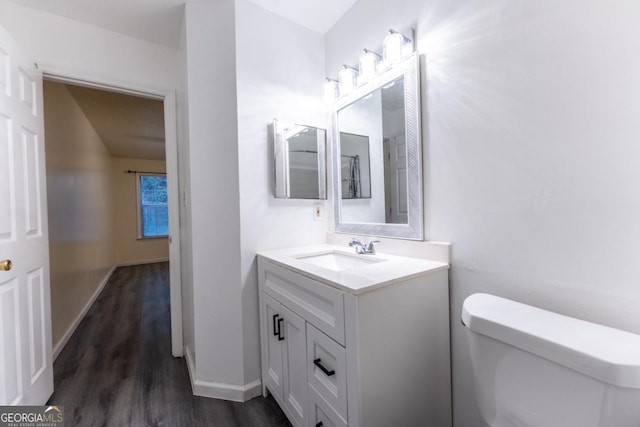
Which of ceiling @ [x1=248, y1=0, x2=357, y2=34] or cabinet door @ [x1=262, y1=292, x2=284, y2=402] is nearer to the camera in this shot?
cabinet door @ [x1=262, y1=292, x2=284, y2=402]

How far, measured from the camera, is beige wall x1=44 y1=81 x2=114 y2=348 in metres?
2.15

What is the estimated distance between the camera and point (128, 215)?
5.48 meters

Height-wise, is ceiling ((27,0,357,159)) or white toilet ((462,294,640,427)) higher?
ceiling ((27,0,357,159))

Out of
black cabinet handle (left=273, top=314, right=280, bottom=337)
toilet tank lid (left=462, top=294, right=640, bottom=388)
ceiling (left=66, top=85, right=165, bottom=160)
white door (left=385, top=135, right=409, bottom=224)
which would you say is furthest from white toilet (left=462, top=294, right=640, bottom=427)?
ceiling (left=66, top=85, right=165, bottom=160)

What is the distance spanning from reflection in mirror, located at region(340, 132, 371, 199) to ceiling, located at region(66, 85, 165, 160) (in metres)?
2.23

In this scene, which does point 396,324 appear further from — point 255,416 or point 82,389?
point 82,389

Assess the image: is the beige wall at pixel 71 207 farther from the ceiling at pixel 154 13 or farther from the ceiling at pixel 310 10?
the ceiling at pixel 310 10

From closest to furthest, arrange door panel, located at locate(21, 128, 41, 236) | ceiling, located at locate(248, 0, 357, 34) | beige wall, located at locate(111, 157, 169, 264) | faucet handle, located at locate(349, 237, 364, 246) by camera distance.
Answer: door panel, located at locate(21, 128, 41, 236) → faucet handle, located at locate(349, 237, 364, 246) → ceiling, located at locate(248, 0, 357, 34) → beige wall, located at locate(111, 157, 169, 264)

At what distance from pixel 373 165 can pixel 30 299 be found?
77.6 inches

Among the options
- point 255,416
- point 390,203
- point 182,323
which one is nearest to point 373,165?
point 390,203

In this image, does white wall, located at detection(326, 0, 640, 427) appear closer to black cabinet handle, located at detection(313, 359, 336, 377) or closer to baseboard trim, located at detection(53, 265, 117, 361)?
black cabinet handle, located at detection(313, 359, 336, 377)

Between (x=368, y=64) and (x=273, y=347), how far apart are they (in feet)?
5.31

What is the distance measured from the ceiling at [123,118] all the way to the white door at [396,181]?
2.58 meters

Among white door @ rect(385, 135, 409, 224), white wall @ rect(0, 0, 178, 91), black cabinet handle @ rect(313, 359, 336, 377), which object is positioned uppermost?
white wall @ rect(0, 0, 178, 91)
